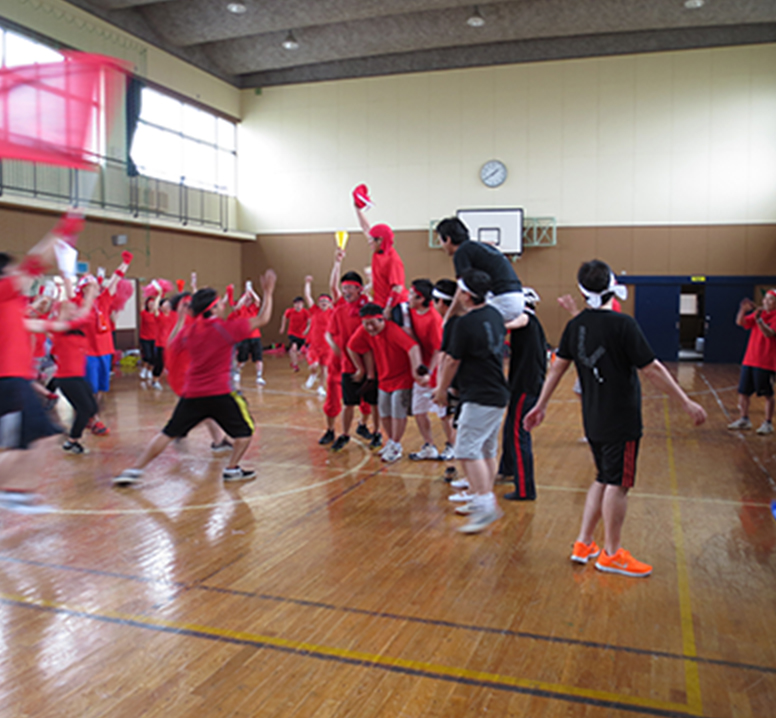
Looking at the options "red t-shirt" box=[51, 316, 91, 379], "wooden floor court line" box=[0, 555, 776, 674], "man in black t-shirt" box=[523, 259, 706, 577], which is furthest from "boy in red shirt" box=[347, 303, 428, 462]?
"red t-shirt" box=[51, 316, 91, 379]

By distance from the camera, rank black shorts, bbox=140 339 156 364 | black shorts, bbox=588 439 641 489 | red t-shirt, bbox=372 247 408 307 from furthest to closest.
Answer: black shorts, bbox=140 339 156 364 < red t-shirt, bbox=372 247 408 307 < black shorts, bbox=588 439 641 489

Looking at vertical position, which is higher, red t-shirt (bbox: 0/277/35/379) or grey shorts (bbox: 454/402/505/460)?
red t-shirt (bbox: 0/277/35/379)

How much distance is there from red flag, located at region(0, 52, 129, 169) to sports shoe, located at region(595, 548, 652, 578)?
3.95 metres

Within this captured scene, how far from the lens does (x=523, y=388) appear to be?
556 cm

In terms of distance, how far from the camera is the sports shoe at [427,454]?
715 cm

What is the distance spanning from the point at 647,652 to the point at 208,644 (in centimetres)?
205

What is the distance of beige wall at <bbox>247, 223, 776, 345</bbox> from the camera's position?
779 inches

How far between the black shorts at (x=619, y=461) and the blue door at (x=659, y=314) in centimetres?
1770

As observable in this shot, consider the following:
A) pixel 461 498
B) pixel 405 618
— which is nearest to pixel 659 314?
pixel 461 498

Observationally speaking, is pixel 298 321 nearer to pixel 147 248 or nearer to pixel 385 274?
pixel 147 248

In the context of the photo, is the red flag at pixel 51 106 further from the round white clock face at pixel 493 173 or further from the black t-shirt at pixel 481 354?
the round white clock face at pixel 493 173

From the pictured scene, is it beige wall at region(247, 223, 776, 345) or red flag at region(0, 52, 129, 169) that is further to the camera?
beige wall at region(247, 223, 776, 345)

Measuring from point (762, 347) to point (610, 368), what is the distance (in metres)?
5.75

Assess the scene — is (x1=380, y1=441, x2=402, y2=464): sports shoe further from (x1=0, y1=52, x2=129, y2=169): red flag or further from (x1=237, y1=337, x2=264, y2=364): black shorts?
(x1=237, y1=337, x2=264, y2=364): black shorts
